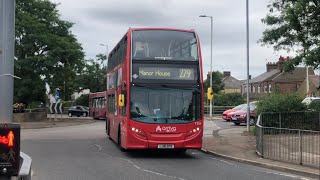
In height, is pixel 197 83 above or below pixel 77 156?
above

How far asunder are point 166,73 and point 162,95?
0.76 m

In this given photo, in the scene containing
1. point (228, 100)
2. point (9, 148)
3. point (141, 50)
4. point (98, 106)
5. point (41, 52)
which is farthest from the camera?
point (228, 100)

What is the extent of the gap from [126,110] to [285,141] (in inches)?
211

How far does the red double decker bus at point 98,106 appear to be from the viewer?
5156cm

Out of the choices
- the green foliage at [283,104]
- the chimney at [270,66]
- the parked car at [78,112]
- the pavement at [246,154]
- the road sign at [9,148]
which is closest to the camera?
the road sign at [9,148]

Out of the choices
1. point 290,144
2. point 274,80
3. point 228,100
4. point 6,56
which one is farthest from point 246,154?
point 274,80

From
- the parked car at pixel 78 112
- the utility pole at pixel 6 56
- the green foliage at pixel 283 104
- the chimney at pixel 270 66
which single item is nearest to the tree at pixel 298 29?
the green foliage at pixel 283 104

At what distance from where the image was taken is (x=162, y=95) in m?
17.0

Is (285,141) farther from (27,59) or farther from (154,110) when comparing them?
(27,59)

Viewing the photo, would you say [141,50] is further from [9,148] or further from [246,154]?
[9,148]

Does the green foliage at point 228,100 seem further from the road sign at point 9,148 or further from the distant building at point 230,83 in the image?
the distant building at point 230,83

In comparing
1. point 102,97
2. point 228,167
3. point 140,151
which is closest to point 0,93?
point 228,167

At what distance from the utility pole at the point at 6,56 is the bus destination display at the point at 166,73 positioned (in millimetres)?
11157

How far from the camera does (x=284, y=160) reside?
1489 cm
